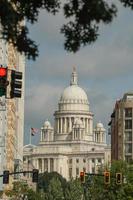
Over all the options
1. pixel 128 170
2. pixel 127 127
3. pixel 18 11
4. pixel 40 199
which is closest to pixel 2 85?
pixel 18 11

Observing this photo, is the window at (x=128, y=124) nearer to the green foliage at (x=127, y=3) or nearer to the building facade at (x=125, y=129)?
the building facade at (x=125, y=129)

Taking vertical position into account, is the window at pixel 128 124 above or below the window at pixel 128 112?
below

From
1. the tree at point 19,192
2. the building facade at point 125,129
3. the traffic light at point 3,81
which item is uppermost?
the building facade at point 125,129

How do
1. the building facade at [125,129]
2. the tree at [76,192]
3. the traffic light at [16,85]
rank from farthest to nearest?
1. the building facade at [125,129]
2. the tree at [76,192]
3. the traffic light at [16,85]

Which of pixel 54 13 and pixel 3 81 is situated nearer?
pixel 54 13

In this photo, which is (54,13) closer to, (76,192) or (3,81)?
(3,81)

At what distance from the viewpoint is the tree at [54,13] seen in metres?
19.3

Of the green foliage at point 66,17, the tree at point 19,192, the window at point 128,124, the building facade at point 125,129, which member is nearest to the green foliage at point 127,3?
the green foliage at point 66,17

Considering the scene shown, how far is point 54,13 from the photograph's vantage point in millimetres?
20078

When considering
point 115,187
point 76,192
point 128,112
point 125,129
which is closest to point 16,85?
point 115,187

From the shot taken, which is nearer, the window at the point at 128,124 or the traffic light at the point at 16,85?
the traffic light at the point at 16,85

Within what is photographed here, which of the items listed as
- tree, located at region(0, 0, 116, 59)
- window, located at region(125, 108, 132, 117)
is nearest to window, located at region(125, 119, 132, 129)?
window, located at region(125, 108, 132, 117)

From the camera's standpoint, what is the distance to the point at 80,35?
19938mm

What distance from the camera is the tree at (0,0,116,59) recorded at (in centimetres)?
1930
